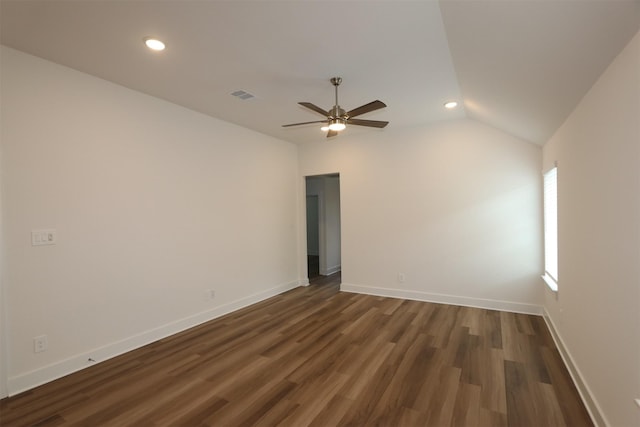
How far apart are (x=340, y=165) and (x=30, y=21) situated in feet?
13.9

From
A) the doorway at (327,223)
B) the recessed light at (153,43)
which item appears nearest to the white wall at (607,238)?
the recessed light at (153,43)

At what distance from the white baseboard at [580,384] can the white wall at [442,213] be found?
110 cm

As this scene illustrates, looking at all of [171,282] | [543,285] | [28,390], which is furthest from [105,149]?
[543,285]

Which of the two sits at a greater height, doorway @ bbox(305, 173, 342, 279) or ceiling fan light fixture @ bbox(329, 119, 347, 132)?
ceiling fan light fixture @ bbox(329, 119, 347, 132)

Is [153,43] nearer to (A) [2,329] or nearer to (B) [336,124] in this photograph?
A: (B) [336,124]

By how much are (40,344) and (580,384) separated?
15.0 feet

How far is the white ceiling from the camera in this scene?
1.73 metres

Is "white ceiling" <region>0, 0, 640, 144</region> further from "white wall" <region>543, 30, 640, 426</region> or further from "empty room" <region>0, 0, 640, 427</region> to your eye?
"white wall" <region>543, 30, 640, 426</region>

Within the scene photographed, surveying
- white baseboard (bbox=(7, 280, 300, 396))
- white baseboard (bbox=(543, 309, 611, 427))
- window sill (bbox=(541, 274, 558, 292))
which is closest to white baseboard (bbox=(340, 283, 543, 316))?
window sill (bbox=(541, 274, 558, 292))

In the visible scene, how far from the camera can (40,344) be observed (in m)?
2.56

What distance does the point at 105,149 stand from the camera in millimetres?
3033

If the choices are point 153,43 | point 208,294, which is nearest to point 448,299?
point 208,294

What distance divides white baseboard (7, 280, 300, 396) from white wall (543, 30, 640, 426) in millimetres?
4059

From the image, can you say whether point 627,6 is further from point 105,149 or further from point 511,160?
point 105,149
